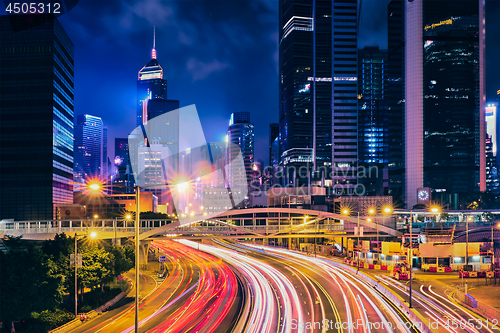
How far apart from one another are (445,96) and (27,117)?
15468 cm

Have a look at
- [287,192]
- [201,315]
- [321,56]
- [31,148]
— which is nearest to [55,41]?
[31,148]

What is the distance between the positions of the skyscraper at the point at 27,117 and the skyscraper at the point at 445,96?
5114 inches

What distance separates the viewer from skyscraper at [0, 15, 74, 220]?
100500mm

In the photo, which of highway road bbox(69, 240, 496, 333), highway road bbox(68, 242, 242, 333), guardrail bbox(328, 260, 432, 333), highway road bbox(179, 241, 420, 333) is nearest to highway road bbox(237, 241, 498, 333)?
highway road bbox(69, 240, 496, 333)

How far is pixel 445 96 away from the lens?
15475 centimetres

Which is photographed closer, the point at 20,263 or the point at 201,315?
the point at 20,263

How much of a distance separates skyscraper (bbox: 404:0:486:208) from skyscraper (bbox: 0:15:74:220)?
129904 millimetres

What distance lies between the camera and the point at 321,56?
197375 mm

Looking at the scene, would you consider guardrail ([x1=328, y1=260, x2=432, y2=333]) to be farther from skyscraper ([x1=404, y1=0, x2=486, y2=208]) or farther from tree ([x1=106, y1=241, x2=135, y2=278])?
skyscraper ([x1=404, y1=0, x2=486, y2=208])

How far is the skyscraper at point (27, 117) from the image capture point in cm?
10050

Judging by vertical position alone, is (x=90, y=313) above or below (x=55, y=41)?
below

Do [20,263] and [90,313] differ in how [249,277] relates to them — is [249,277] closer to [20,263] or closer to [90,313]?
[90,313]

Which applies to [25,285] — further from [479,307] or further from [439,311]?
[479,307]

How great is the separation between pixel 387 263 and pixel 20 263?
56.7 metres
